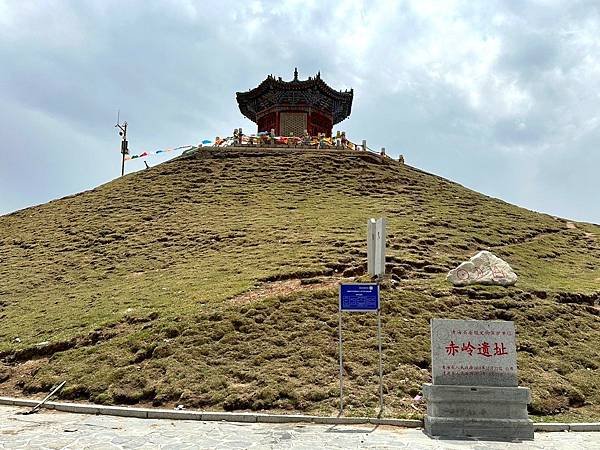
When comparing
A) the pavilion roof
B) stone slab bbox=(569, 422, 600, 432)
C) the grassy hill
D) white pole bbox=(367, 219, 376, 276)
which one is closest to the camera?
stone slab bbox=(569, 422, 600, 432)

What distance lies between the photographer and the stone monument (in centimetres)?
1038

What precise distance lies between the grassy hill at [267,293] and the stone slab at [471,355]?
160 cm

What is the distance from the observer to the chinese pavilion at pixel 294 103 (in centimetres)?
4959

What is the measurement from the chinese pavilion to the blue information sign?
3840 cm

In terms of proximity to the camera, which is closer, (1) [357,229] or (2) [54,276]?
(2) [54,276]

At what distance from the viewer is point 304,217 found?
29.8m

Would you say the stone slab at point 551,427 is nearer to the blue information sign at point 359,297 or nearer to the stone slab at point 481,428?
the stone slab at point 481,428

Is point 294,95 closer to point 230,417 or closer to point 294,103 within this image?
point 294,103

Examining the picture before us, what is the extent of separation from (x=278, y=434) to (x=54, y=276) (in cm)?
1742

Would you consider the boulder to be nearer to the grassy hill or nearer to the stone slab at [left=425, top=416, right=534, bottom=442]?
the grassy hill

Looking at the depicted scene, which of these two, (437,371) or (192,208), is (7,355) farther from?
(192,208)

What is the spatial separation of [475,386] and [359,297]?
9.89ft

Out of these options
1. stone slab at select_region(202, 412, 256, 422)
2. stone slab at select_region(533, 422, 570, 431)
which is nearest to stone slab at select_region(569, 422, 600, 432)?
stone slab at select_region(533, 422, 570, 431)

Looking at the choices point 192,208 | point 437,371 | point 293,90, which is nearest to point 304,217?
point 192,208
